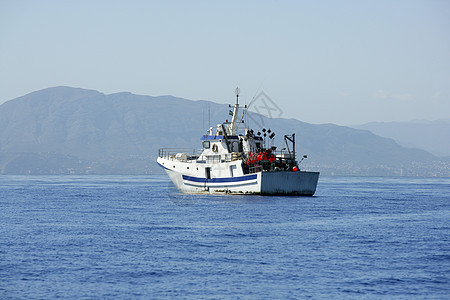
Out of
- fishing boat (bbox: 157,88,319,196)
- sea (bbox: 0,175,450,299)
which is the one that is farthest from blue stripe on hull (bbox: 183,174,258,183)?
sea (bbox: 0,175,450,299)

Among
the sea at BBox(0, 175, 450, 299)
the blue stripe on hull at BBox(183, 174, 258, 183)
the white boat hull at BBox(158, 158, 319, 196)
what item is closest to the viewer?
the sea at BBox(0, 175, 450, 299)

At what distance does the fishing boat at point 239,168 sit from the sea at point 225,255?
11.7 meters

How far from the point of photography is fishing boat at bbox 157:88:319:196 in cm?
7869

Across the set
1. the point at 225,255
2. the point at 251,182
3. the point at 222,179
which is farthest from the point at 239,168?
the point at 225,255

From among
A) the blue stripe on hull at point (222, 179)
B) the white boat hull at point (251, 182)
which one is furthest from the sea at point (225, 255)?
the blue stripe on hull at point (222, 179)

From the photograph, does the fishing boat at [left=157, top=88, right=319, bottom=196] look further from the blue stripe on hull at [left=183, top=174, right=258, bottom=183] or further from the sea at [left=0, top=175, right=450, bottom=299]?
the sea at [left=0, top=175, right=450, bottom=299]

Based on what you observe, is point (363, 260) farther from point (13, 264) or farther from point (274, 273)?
point (13, 264)

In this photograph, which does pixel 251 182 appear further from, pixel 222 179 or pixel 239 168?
pixel 222 179

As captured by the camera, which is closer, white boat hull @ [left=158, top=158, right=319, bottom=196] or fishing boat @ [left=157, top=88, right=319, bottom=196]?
white boat hull @ [left=158, top=158, right=319, bottom=196]

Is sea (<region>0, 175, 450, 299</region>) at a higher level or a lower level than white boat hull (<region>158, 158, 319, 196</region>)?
lower

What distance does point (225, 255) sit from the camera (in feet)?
133

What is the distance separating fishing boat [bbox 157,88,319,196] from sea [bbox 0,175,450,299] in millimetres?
11730

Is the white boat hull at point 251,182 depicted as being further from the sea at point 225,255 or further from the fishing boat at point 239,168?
the sea at point 225,255

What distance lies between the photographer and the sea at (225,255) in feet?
104
